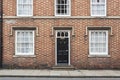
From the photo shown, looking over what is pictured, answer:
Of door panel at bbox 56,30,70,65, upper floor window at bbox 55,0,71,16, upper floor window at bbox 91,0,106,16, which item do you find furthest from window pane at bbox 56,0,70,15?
upper floor window at bbox 91,0,106,16

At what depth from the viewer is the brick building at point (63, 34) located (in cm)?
2283

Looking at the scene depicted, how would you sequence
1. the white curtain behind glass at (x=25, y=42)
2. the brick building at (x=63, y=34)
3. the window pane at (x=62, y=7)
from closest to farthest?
1. the brick building at (x=63, y=34)
2. the white curtain behind glass at (x=25, y=42)
3. the window pane at (x=62, y=7)

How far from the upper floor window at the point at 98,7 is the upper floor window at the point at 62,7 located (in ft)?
6.00

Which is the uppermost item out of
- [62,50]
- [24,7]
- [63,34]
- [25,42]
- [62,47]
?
[24,7]

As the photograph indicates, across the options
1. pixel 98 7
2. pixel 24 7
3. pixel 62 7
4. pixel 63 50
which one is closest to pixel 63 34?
pixel 63 50

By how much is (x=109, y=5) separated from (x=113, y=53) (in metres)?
3.61

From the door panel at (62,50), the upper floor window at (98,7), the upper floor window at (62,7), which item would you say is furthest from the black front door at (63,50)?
the upper floor window at (98,7)

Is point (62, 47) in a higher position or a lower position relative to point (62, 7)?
lower

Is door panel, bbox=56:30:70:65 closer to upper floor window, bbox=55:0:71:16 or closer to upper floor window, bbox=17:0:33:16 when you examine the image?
upper floor window, bbox=55:0:71:16

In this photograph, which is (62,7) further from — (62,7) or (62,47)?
(62,47)

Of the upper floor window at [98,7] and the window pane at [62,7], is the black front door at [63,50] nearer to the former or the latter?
the window pane at [62,7]

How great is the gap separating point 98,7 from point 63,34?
3.35 meters

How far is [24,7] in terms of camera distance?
23250mm

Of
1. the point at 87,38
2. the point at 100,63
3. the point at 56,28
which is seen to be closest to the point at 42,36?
the point at 56,28
